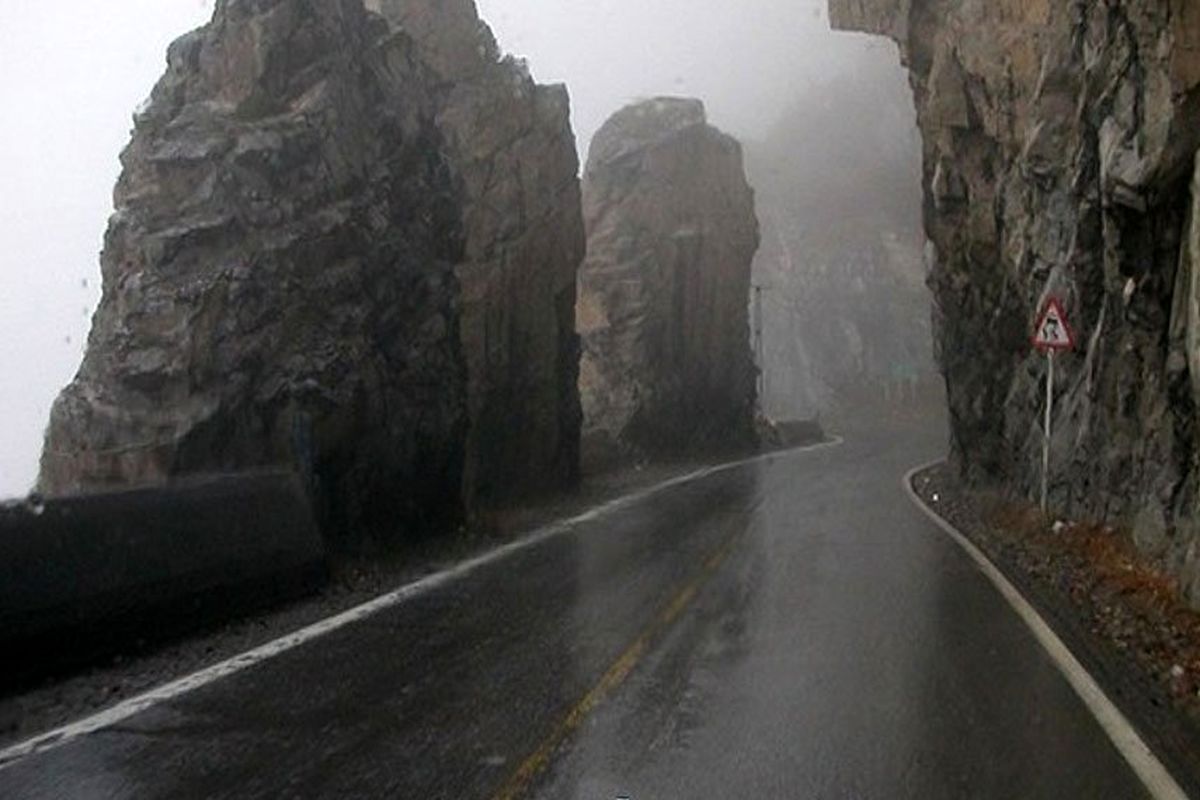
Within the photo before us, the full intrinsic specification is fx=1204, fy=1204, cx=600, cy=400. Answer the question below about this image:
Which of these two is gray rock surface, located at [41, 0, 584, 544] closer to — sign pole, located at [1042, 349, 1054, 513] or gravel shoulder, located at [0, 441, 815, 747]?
gravel shoulder, located at [0, 441, 815, 747]

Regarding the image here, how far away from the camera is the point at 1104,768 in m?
6.21

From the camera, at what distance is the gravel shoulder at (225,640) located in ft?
25.0

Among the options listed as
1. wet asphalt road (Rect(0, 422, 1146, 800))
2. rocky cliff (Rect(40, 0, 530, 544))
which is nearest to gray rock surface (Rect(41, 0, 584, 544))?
rocky cliff (Rect(40, 0, 530, 544))

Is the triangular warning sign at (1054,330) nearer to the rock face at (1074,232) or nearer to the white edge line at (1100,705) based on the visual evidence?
the rock face at (1074,232)

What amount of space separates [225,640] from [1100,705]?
257 inches

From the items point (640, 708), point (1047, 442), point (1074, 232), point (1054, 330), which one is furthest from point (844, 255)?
point (640, 708)

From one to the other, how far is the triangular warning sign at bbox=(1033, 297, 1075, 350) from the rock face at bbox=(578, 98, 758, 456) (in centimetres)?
2329

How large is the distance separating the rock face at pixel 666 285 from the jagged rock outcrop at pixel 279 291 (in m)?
21.0

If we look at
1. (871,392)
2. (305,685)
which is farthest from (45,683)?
(871,392)

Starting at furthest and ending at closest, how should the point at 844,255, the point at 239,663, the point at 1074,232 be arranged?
the point at 844,255 → the point at 1074,232 → the point at 239,663

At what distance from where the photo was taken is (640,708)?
7.45m

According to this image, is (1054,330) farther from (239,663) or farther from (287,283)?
(239,663)

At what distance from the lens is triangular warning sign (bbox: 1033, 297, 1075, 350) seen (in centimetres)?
1691

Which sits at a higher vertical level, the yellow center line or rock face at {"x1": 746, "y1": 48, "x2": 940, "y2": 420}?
rock face at {"x1": 746, "y1": 48, "x2": 940, "y2": 420}
